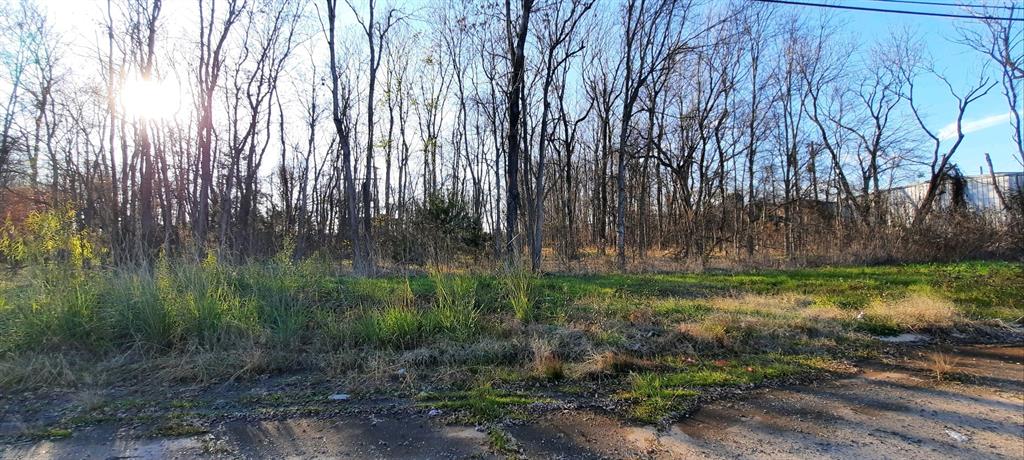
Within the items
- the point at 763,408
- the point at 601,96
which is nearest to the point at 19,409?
the point at 763,408

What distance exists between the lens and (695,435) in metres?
3.59

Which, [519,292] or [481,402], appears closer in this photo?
[481,402]

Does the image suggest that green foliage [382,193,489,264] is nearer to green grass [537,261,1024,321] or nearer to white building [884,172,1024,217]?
green grass [537,261,1024,321]

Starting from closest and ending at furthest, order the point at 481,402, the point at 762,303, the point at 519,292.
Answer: the point at 481,402
the point at 519,292
the point at 762,303

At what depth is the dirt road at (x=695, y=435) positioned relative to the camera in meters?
3.34

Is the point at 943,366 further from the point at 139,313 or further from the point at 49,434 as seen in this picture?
the point at 139,313

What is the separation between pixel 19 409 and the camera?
14.3ft

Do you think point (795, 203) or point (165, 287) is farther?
point (795, 203)

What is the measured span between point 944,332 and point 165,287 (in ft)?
37.8

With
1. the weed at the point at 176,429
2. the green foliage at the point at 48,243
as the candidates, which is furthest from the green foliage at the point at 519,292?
the green foliage at the point at 48,243

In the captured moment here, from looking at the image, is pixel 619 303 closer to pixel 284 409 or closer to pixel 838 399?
pixel 838 399

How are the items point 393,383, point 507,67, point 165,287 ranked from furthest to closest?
point 507,67 → point 165,287 → point 393,383

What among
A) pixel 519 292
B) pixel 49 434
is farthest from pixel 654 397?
pixel 49 434

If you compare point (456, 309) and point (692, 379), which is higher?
point (456, 309)
